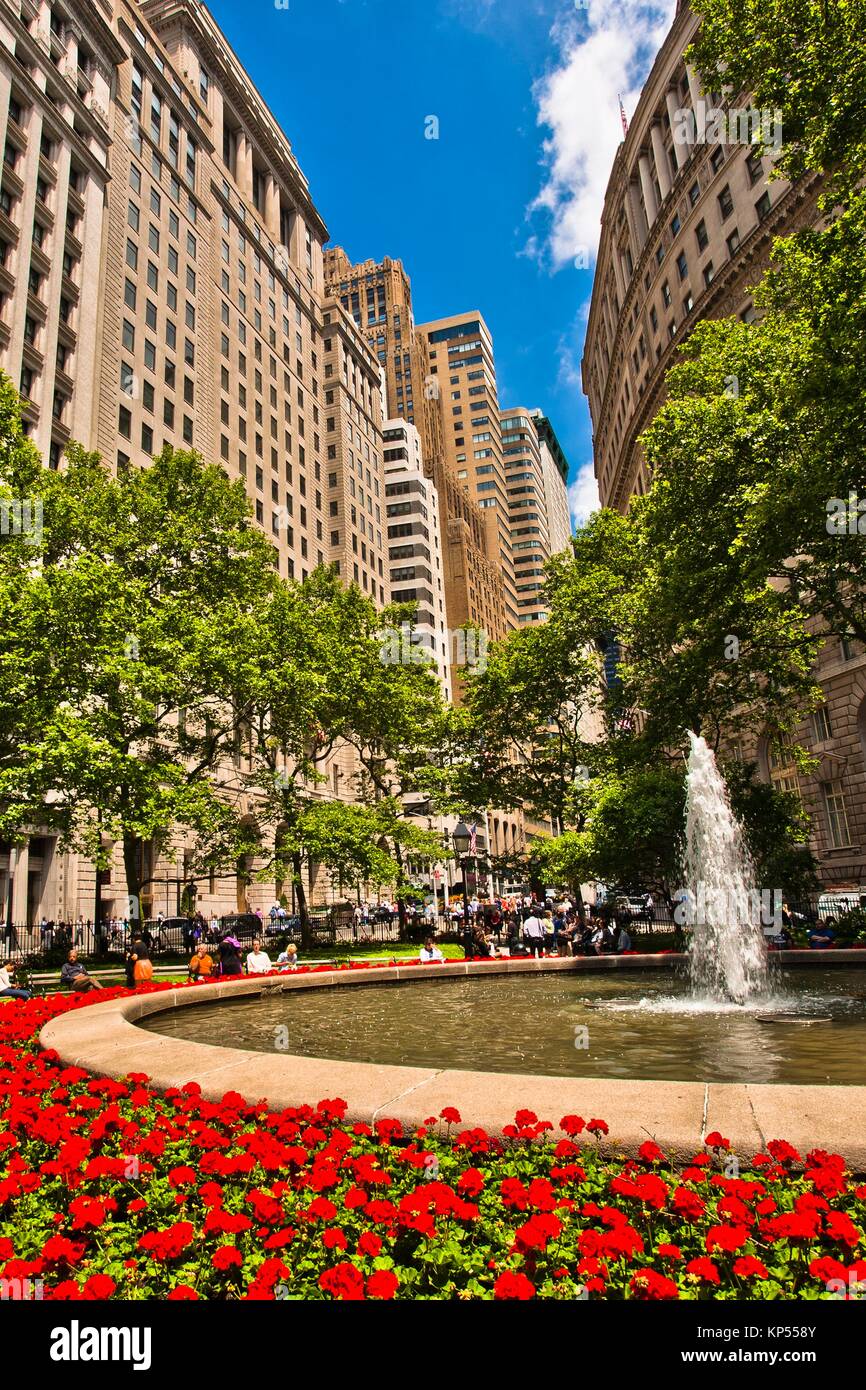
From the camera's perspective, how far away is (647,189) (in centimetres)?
6781

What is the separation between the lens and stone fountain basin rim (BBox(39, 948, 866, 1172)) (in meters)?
4.82

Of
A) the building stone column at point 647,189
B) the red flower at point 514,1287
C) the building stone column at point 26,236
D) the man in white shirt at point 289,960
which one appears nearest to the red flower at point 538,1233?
the red flower at point 514,1287

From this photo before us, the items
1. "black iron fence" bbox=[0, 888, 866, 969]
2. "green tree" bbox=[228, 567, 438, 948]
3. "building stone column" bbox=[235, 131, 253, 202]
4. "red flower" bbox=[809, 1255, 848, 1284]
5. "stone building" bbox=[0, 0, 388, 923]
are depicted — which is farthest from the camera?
"building stone column" bbox=[235, 131, 253, 202]

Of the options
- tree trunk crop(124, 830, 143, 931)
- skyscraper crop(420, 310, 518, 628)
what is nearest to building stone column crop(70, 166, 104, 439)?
tree trunk crop(124, 830, 143, 931)

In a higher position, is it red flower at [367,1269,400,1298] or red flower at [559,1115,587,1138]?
red flower at [559,1115,587,1138]

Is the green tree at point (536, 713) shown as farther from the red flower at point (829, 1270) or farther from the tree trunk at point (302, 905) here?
the red flower at point (829, 1270)

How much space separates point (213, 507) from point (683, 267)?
43492mm

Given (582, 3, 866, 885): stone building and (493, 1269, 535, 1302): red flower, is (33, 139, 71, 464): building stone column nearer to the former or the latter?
(582, 3, 866, 885): stone building

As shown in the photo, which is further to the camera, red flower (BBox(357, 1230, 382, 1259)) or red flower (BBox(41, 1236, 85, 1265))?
red flower (BBox(357, 1230, 382, 1259))

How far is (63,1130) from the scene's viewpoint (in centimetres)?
542

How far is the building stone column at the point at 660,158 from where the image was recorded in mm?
63969

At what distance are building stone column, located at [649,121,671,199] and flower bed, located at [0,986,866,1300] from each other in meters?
72.4
